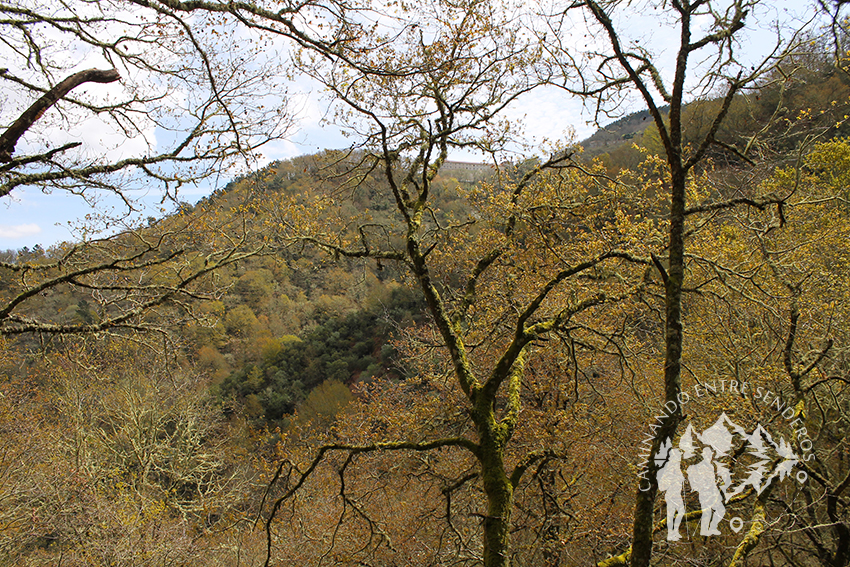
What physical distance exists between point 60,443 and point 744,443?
57.7ft

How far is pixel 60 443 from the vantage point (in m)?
13.8

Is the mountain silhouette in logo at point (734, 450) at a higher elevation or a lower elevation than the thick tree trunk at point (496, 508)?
lower

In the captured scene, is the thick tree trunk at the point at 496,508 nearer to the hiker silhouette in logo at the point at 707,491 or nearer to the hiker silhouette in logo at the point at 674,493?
the hiker silhouette in logo at the point at 674,493

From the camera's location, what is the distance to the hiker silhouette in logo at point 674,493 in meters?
5.15

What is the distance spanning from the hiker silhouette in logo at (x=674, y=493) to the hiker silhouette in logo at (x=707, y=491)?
281mm

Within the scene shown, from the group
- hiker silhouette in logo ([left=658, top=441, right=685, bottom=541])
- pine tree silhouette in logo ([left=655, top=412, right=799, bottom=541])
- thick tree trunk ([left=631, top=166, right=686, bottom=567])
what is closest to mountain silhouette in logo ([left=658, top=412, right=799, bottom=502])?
pine tree silhouette in logo ([left=655, top=412, right=799, bottom=541])

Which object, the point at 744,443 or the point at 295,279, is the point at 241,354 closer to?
the point at 295,279

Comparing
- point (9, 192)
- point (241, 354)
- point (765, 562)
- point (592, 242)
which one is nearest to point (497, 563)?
point (592, 242)

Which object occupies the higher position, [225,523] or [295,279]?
[295,279]

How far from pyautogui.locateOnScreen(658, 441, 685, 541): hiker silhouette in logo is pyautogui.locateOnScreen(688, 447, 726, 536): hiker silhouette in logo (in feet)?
0.92

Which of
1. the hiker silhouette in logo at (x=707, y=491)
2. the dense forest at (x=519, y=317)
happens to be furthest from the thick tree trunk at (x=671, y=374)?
the hiker silhouette in logo at (x=707, y=491)

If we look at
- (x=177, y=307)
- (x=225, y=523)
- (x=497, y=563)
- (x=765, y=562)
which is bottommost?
(x=765, y=562)

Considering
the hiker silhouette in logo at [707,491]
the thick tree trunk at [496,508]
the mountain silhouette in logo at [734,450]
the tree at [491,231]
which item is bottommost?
the hiker silhouette in logo at [707,491]

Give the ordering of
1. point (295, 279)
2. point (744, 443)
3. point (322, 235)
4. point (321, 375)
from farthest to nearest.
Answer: point (295, 279)
point (321, 375)
point (322, 235)
point (744, 443)
